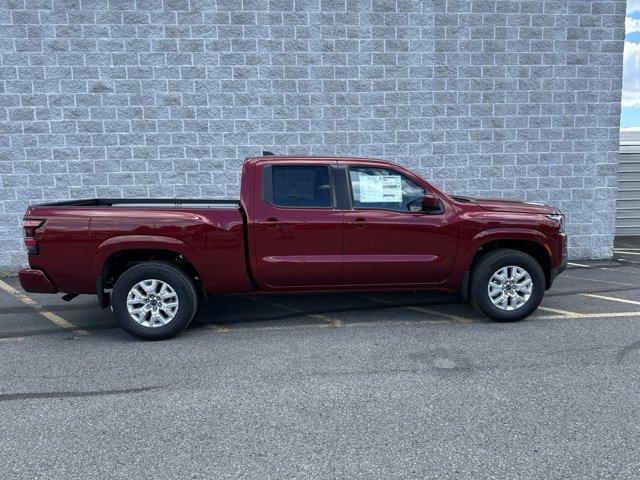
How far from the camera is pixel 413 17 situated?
8930 mm

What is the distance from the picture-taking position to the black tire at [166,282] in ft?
17.2

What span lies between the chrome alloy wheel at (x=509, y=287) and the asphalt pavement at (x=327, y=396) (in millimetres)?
275

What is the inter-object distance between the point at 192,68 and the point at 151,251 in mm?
4457

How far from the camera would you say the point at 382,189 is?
571cm

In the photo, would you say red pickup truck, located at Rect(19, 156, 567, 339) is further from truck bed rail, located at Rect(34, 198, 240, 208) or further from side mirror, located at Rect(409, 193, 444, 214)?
truck bed rail, located at Rect(34, 198, 240, 208)

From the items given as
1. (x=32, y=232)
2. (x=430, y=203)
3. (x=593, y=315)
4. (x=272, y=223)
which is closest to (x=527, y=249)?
(x=593, y=315)

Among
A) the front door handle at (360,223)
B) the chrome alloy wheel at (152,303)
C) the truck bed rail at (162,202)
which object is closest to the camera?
the chrome alloy wheel at (152,303)

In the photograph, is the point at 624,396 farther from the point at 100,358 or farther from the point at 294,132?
the point at 294,132

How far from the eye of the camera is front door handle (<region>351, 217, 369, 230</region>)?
18.2 feet

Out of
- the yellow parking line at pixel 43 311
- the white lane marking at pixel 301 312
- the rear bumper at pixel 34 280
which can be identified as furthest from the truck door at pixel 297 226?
the yellow parking line at pixel 43 311

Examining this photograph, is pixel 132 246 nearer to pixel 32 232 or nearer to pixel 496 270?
pixel 32 232

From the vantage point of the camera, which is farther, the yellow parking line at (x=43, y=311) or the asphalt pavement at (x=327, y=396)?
the yellow parking line at (x=43, y=311)

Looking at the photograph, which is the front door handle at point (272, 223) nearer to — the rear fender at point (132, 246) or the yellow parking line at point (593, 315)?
the rear fender at point (132, 246)

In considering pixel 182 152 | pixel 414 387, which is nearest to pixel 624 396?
pixel 414 387
